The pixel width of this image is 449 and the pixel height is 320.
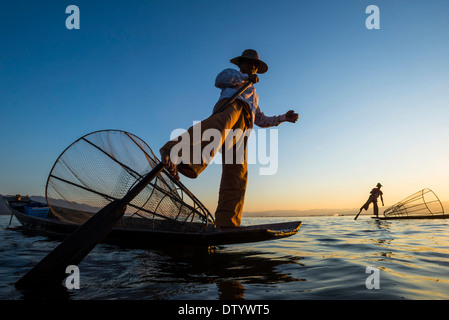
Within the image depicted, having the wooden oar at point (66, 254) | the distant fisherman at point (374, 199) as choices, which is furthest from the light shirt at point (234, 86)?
the distant fisherman at point (374, 199)

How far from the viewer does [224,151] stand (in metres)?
3.41

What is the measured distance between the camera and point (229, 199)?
10.9ft

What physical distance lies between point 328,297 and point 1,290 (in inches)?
94.8

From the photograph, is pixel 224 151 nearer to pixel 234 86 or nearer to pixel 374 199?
pixel 234 86

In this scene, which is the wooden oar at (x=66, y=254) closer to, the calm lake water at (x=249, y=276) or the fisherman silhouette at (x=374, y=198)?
the calm lake water at (x=249, y=276)

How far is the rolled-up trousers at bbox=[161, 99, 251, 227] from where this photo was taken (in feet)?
7.64

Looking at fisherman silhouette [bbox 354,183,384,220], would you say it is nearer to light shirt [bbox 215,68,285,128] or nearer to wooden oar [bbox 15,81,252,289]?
light shirt [bbox 215,68,285,128]

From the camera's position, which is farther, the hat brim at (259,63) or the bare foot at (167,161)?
the hat brim at (259,63)

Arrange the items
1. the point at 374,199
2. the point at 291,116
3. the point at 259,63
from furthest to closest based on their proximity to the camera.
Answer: the point at 374,199
the point at 291,116
the point at 259,63

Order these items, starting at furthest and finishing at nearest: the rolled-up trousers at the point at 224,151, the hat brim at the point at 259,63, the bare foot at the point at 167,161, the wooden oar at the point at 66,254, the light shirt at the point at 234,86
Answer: the hat brim at the point at 259,63 < the light shirt at the point at 234,86 < the rolled-up trousers at the point at 224,151 < the bare foot at the point at 167,161 < the wooden oar at the point at 66,254

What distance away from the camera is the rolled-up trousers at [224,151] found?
2.33 metres

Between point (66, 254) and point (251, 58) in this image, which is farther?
point (251, 58)

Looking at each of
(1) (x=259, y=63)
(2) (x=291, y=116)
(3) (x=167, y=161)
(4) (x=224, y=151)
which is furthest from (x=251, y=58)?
(3) (x=167, y=161)

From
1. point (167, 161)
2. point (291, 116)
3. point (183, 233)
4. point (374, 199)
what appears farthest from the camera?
point (374, 199)
